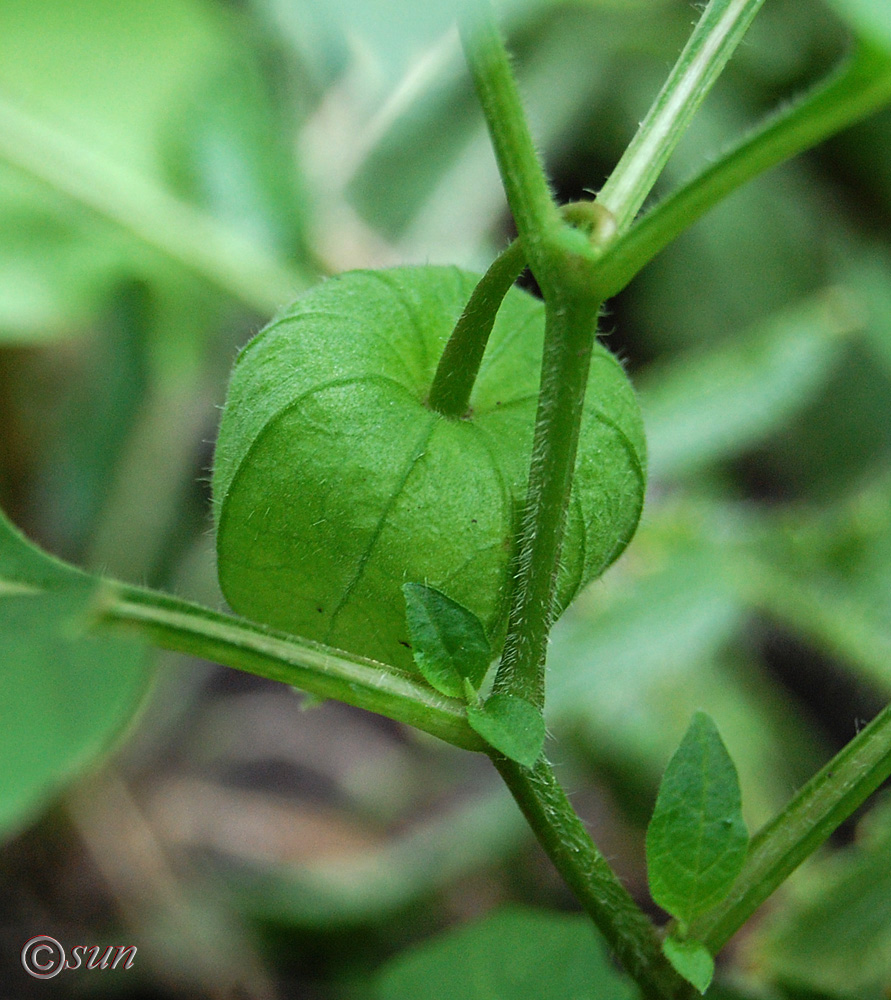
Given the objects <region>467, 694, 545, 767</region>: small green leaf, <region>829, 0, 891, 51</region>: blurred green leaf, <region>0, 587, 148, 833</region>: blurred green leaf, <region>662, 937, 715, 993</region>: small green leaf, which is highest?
<region>829, 0, 891, 51</region>: blurred green leaf

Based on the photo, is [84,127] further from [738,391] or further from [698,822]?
[698,822]

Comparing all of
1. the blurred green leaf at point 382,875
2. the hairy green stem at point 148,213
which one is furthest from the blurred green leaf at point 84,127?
the blurred green leaf at point 382,875

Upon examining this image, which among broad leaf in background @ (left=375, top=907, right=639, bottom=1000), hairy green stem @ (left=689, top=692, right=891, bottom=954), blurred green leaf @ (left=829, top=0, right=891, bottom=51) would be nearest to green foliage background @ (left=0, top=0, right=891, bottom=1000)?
broad leaf in background @ (left=375, top=907, right=639, bottom=1000)

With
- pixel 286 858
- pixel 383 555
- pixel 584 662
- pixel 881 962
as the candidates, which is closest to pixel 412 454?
pixel 383 555

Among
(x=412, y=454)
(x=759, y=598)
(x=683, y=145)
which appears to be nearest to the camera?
(x=412, y=454)

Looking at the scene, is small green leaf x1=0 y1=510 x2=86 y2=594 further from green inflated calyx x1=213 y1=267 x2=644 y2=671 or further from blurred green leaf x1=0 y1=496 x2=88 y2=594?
green inflated calyx x1=213 y1=267 x2=644 y2=671

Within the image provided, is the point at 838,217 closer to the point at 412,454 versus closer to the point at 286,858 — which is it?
the point at 286,858
